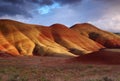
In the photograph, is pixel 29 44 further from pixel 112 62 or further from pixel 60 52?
pixel 112 62

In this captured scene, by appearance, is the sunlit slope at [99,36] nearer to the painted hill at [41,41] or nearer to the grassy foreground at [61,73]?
the painted hill at [41,41]

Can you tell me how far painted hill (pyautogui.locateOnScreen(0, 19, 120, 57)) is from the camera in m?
92.6

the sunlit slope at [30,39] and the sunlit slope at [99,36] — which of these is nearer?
the sunlit slope at [30,39]

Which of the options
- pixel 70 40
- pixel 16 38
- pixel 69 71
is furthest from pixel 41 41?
pixel 69 71

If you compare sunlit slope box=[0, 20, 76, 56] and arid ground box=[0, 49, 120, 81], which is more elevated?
sunlit slope box=[0, 20, 76, 56]

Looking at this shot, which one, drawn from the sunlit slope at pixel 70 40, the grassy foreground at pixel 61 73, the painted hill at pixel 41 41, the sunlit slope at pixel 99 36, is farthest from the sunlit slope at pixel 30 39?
the grassy foreground at pixel 61 73

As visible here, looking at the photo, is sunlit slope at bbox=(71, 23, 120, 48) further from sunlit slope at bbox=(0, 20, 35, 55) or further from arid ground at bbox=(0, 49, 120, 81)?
arid ground at bbox=(0, 49, 120, 81)

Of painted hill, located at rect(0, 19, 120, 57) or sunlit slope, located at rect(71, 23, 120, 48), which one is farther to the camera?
sunlit slope, located at rect(71, 23, 120, 48)

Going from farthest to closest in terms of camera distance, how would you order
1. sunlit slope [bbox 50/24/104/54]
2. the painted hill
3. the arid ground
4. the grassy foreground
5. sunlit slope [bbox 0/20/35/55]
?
sunlit slope [bbox 50/24/104/54] < sunlit slope [bbox 0/20/35/55] < the painted hill < the arid ground < the grassy foreground

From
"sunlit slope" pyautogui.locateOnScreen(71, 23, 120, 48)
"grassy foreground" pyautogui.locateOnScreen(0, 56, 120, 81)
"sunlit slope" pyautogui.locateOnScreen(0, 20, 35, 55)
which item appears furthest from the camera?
"sunlit slope" pyautogui.locateOnScreen(71, 23, 120, 48)

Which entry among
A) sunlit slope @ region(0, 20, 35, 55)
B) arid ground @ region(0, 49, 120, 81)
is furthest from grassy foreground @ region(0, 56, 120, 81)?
sunlit slope @ region(0, 20, 35, 55)

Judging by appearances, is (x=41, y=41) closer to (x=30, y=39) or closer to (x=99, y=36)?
(x=30, y=39)

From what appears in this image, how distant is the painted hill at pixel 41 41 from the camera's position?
92.6 metres

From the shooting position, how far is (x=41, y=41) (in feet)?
340
